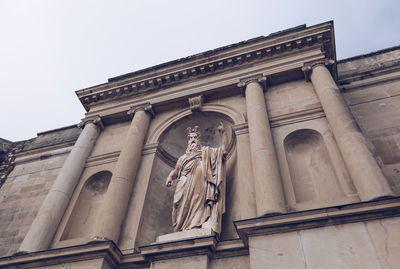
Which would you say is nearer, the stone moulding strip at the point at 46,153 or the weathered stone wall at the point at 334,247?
the weathered stone wall at the point at 334,247

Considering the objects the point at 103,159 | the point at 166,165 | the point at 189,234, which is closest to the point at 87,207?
the point at 103,159

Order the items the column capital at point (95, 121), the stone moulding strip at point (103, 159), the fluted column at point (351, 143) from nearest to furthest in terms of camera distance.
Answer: the fluted column at point (351, 143), the stone moulding strip at point (103, 159), the column capital at point (95, 121)

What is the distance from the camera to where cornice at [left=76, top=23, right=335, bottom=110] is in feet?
35.1

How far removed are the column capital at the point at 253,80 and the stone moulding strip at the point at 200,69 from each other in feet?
3.12

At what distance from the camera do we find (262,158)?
7.69m

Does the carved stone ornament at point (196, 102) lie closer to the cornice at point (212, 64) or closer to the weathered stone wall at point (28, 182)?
the cornice at point (212, 64)

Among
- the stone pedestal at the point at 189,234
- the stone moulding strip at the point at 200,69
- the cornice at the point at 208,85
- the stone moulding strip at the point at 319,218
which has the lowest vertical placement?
the stone moulding strip at the point at 319,218

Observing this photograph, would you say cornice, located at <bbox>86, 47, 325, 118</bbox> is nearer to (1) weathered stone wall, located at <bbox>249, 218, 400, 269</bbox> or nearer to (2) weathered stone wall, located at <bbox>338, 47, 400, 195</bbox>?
(2) weathered stone wall, located at <bbox>338, 47, 400, 195</bbox>

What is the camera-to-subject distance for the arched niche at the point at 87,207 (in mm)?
9109

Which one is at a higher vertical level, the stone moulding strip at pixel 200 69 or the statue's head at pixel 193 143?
the stone moulding strip at pixel 200 69

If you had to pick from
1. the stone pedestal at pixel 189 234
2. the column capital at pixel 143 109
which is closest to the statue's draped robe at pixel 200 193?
the stone pedestal at pixel 189 234

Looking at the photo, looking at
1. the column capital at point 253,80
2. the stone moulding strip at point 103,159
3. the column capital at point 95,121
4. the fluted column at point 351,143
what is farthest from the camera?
the column capital at point 95,121

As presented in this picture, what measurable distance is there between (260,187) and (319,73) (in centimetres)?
441

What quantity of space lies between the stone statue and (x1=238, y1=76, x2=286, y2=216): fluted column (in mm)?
926
